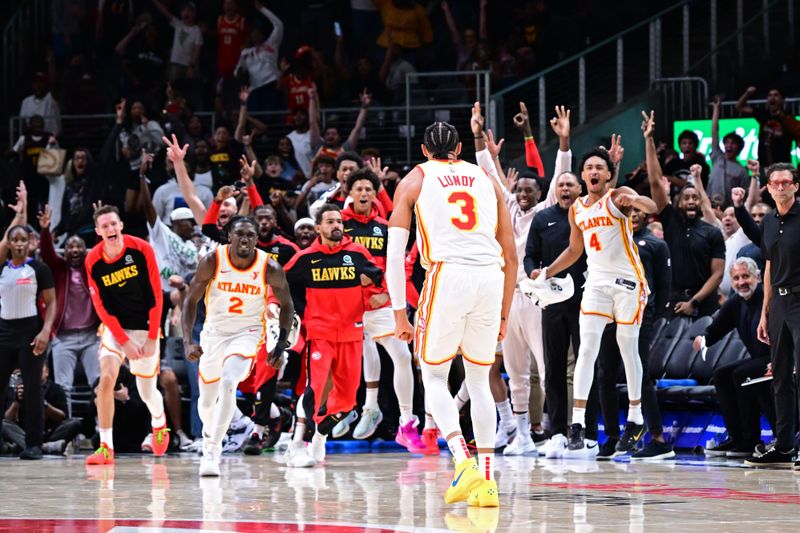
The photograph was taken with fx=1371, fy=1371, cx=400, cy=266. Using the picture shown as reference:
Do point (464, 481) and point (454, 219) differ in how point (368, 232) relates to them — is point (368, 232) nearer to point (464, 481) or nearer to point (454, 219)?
point (454, 219)

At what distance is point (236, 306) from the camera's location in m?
10.9

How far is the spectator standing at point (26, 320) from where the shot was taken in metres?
13.4

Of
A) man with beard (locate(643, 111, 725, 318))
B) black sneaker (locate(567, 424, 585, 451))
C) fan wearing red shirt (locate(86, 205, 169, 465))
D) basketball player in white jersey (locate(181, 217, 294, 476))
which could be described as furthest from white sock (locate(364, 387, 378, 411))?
man with beard (locate(643, 111, 725, 318))

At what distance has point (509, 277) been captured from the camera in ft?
28.1

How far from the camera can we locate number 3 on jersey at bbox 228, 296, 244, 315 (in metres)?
10.9

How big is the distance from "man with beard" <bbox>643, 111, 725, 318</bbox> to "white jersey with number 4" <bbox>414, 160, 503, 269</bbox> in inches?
198

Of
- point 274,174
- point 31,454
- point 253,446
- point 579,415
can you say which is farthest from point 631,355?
point 274,174

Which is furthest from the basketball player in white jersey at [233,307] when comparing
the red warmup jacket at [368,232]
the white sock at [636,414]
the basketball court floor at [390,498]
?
the white sock at [636,414]

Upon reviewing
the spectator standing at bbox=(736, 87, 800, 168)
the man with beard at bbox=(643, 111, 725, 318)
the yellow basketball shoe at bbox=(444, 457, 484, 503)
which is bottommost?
the yellow basketball shoe at bbox=(444, 457, 484, 503)

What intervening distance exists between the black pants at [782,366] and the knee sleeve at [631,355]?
1168mm

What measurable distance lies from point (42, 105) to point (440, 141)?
42.5 ft

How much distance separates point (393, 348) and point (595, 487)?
403 centimetres

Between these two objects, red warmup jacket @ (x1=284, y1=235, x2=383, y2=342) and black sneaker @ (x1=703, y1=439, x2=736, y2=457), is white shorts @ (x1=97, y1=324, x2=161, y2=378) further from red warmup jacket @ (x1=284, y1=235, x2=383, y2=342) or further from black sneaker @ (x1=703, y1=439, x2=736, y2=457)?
black sneaker @ (x1=703, y1=439, x2=736, y2=457)

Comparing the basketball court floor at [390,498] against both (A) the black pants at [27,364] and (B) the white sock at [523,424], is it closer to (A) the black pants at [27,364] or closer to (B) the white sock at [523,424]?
(B) the white sock at [523,424]
